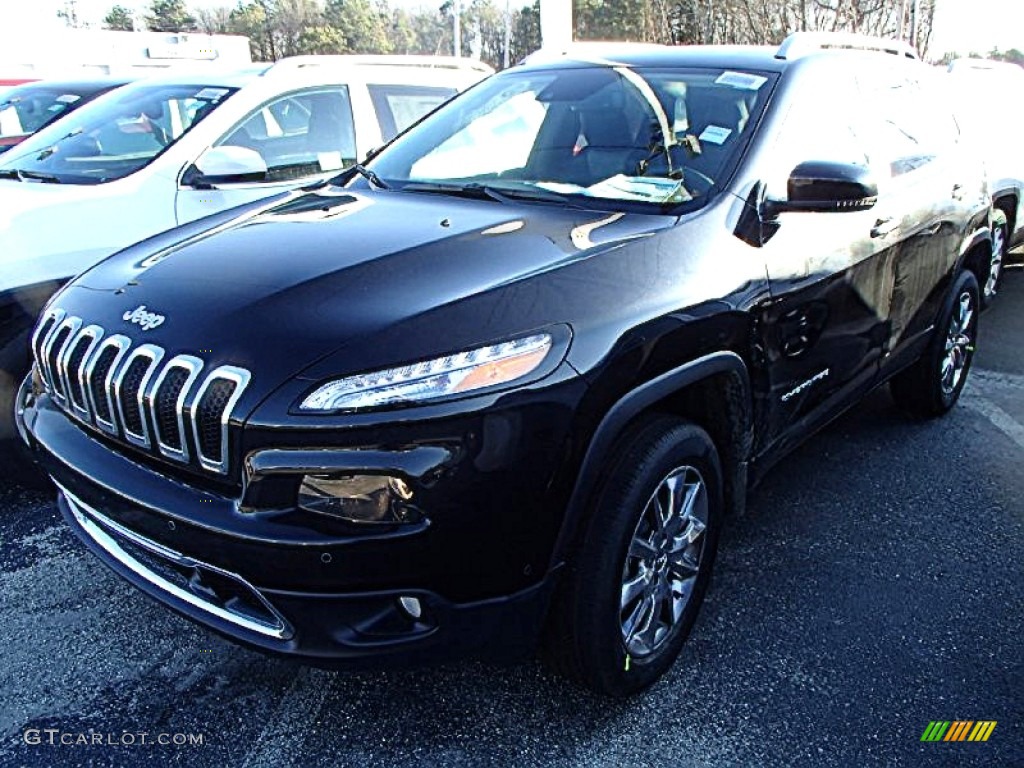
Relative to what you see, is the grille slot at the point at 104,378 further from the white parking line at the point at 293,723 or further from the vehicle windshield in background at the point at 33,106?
the vehicle windshield in background at the point at 33,106

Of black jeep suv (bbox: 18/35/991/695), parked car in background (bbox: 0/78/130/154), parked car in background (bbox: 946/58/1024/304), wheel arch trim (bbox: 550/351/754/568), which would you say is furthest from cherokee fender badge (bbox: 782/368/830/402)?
parked car in background (bbox: 0/78/130/154)

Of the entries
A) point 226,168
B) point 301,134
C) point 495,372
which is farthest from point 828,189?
point 301,134

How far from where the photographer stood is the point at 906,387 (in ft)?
14.4

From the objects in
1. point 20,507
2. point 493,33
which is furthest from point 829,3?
point 493,33

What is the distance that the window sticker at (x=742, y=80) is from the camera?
300cm

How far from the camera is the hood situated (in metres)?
1.95

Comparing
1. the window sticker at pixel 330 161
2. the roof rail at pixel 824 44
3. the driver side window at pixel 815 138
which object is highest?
the roof rail at pixel 824 44

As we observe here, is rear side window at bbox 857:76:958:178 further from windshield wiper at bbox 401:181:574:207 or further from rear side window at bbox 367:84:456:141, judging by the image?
rear side window at bbox 367:84:456:141

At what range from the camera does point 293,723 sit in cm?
236

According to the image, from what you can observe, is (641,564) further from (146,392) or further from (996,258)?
(996,258)

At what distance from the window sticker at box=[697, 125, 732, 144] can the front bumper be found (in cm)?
152

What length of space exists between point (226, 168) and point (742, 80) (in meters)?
2.61

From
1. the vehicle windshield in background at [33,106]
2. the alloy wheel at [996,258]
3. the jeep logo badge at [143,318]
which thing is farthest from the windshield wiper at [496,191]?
the vehicle windshield in background at [33,106]

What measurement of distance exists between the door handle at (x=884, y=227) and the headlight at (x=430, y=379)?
1887 mm
